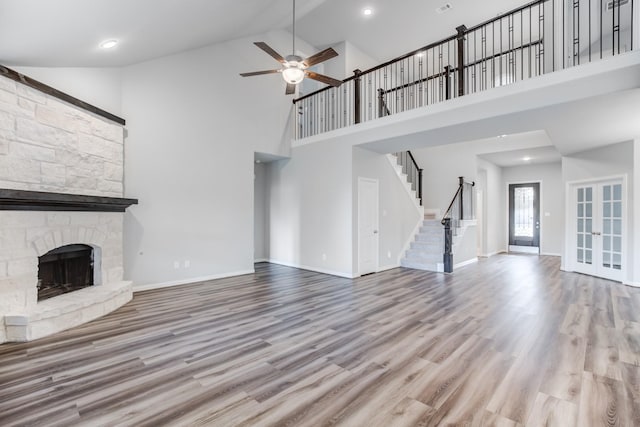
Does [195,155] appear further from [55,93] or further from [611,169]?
[611,169]

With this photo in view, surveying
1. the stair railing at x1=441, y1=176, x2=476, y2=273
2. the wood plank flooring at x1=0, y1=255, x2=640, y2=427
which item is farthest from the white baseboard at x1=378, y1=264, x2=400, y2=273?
the wood plank flooring at x1=0, y1=255, x2=640, y2=427

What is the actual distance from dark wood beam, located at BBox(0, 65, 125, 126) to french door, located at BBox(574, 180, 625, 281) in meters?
9.01

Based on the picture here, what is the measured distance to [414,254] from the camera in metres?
7.47

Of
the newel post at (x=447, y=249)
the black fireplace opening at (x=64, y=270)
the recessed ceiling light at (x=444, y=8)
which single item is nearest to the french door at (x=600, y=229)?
the newel post at (x=447, y=249)

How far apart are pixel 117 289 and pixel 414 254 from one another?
6.00 metres

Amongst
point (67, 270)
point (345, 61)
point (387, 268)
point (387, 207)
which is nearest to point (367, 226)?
point (387, 207)

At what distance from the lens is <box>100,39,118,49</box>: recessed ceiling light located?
3806 mm

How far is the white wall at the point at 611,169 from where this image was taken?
5.65 meters

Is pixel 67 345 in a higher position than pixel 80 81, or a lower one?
lower

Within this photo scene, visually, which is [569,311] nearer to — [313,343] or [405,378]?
[405,378]

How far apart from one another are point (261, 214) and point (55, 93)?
5030 mm

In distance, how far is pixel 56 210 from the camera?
376 centimetres

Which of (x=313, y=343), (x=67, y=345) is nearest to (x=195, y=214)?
(x=67, y=345)

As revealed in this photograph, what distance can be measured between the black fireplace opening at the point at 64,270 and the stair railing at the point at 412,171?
7.06 m
